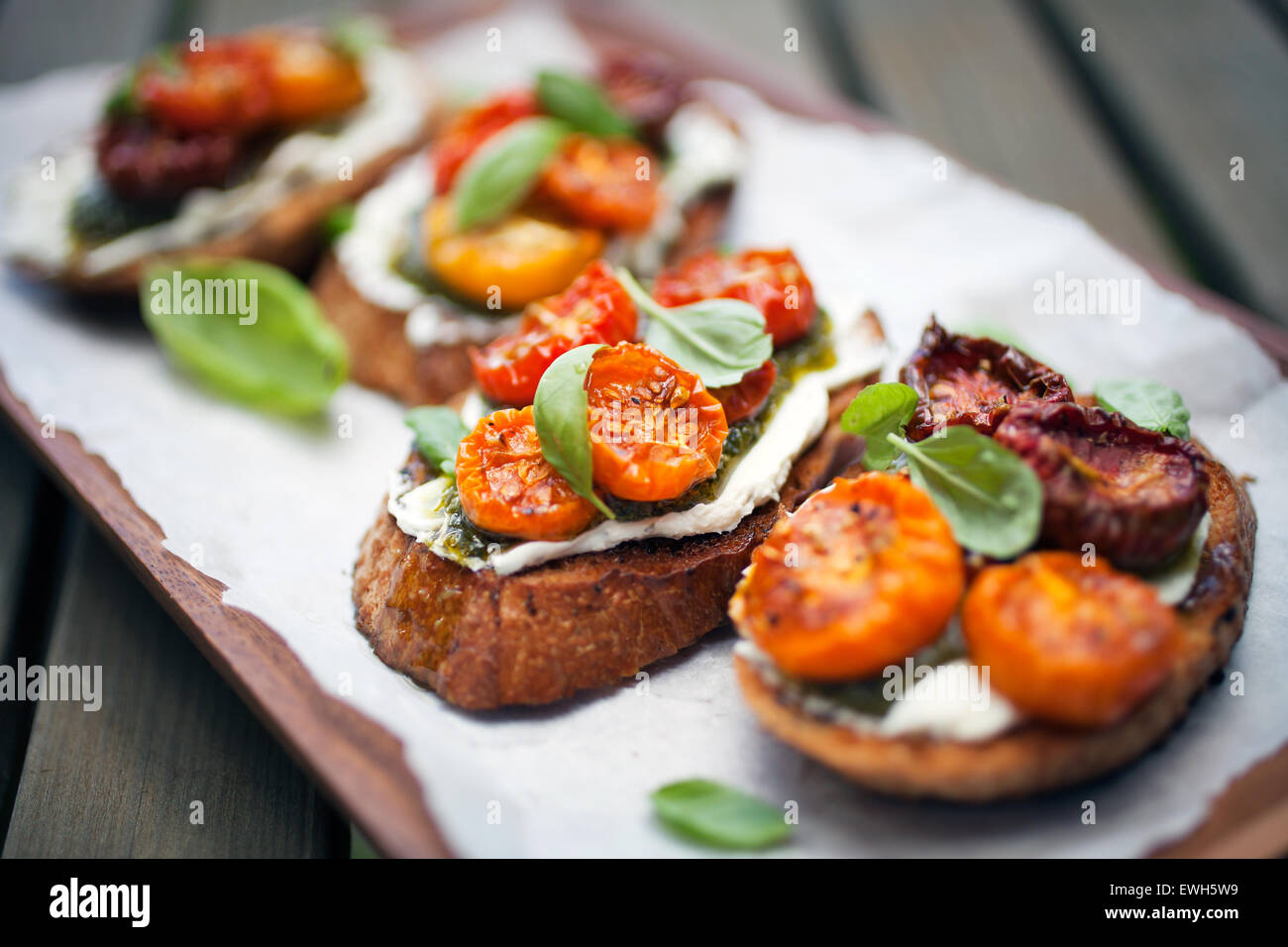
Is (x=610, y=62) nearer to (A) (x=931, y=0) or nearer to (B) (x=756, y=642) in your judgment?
(A) (x=931, y=0)

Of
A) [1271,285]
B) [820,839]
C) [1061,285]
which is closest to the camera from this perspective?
[820,839]

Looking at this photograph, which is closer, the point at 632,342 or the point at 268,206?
the point at 632,342

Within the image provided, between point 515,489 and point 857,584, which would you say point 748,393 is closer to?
point 515,489

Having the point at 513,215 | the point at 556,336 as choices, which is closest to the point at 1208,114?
the point at 513,215
